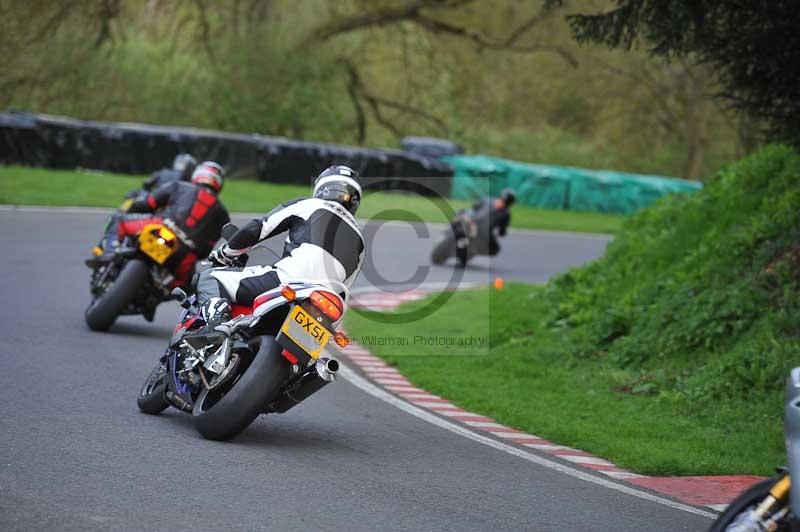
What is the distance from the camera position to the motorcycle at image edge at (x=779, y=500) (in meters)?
4.48

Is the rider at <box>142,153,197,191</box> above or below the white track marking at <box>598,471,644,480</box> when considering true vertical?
above

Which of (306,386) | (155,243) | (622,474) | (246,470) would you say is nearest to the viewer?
(246,470)

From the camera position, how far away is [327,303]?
711 centimetres

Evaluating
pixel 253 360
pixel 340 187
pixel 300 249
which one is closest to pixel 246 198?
pixel 340 187

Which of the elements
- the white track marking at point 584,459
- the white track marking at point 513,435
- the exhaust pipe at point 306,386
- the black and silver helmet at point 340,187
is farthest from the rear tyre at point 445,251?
the exhaust pipe at point 306,386

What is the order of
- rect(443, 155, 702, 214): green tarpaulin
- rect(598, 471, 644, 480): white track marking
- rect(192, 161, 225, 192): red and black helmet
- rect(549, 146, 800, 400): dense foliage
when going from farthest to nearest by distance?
1. rect(443, 155, 702, 214): green tarpaulin
2. rect(192, 161, 225, 192): red and black helmet
3. rect(549, 146, 800, 400): dense foliage
4. rect(598, 471, 644, 480): white track marking

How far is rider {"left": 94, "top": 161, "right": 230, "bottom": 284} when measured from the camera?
11.4m

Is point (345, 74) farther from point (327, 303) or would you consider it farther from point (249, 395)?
point (249, 395)

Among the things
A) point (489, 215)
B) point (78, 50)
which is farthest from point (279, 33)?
point (489, 215)

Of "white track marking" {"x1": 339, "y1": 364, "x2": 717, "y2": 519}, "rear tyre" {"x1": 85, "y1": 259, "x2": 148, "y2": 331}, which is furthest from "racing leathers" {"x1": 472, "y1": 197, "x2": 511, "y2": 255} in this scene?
"rear tyre" {"x1": 85, "y1": 259, "x2": 148, "y2": 331}

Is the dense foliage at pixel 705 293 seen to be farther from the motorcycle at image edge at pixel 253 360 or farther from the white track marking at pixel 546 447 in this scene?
the motorcycle at image edge at pixel 253 360

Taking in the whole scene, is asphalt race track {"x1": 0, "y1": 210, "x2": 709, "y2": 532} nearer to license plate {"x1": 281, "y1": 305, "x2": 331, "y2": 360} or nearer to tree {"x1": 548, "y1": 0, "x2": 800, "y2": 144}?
license plate {"x1": 281, "y1": 305, "x2": 331, "y2": 360}

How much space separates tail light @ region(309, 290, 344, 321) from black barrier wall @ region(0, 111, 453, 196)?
20.9 meters

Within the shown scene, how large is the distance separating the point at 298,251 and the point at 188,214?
4.05m
